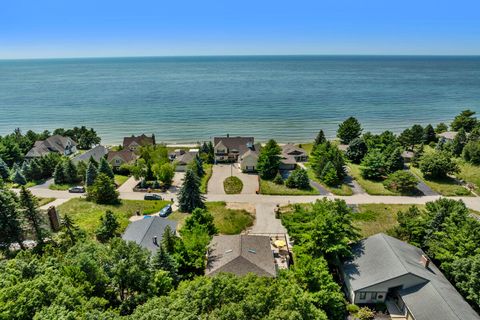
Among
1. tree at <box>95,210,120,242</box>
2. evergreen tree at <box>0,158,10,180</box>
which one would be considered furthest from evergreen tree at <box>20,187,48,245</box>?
evergreen tree at <box>0,158,10,180</box>

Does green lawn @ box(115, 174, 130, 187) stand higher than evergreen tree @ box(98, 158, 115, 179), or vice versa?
evergreen tree @ box(98, 158, 115, 179)

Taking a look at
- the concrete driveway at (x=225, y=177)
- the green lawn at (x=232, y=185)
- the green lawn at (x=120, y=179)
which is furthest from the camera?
the green lawn at (x=120, y=179)

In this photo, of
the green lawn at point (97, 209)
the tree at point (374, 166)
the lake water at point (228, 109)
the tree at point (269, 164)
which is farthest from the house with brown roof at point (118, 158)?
the tree at point (374, 166)

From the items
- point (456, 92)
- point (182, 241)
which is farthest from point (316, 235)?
point (456, 92)

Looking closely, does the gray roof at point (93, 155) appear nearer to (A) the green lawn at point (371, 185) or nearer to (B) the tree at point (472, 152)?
(A) the green lawn at point (371, 185)

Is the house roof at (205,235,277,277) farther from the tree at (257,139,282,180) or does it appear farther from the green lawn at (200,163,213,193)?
the tree at (257,139,282,180)

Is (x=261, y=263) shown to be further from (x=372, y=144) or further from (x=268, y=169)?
(x=372, y=144)

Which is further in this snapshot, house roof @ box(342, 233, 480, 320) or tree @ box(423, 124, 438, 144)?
tree @ box(423, 124, 438, 144)
